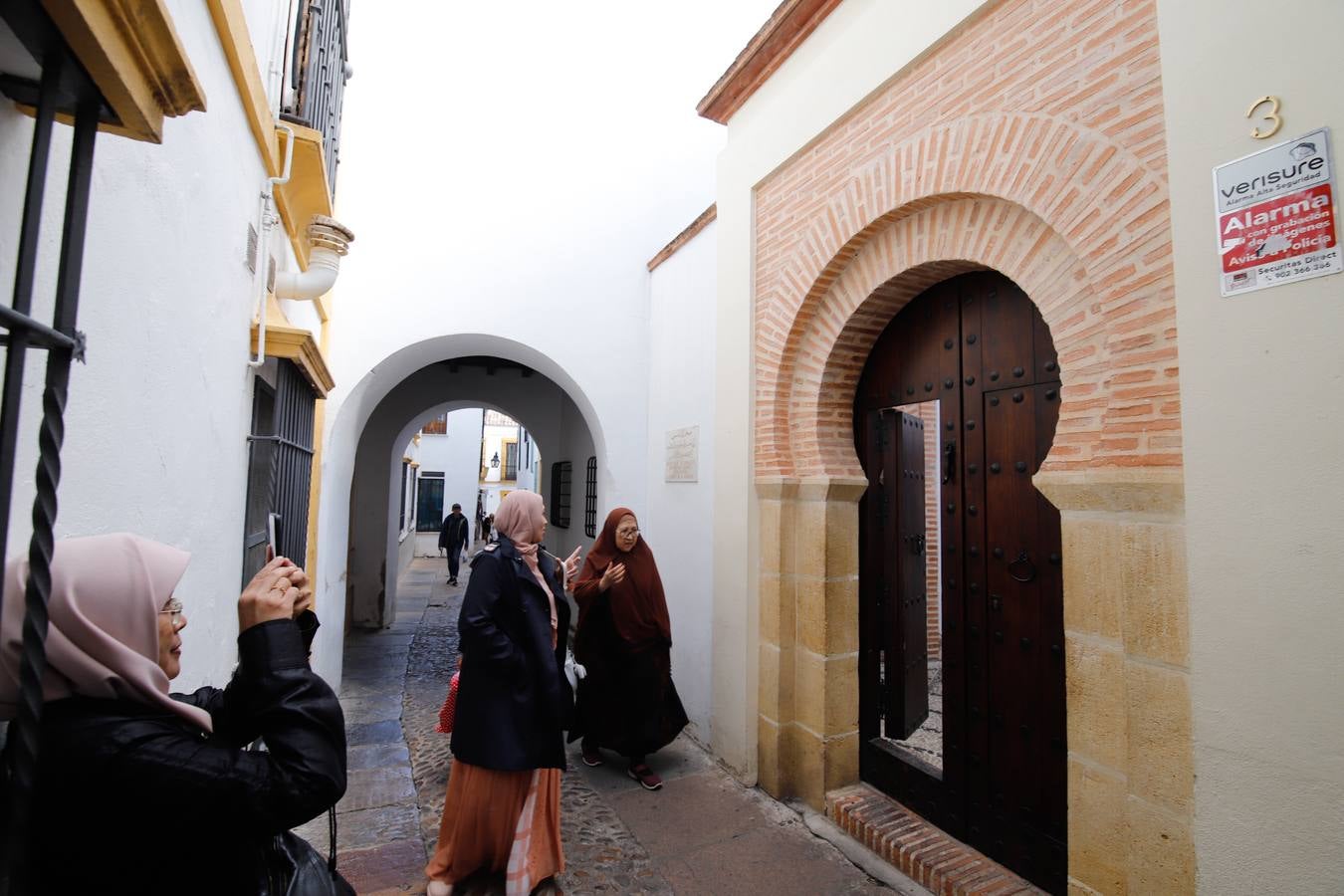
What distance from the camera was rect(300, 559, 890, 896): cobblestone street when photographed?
3084 mm

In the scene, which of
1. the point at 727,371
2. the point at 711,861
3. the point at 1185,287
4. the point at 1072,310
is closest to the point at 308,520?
the point at 727,371

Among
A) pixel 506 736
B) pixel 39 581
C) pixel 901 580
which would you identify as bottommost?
pixel 506 736

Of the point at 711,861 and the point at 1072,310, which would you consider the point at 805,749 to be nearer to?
the point at 711,861

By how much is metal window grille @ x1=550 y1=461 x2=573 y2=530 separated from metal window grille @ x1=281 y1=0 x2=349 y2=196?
5137 mm

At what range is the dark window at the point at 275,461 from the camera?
311 cm

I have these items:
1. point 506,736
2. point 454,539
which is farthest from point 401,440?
point 506,736

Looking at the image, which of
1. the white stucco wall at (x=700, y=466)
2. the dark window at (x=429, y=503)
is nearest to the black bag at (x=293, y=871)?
the white stucco wall at (x=700, y=466)

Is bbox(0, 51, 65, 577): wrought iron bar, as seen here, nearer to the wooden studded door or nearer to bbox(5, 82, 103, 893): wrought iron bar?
bbox(5, 82, 103, 893): wrought iron bar

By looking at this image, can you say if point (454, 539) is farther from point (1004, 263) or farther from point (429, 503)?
point (1004, 263)

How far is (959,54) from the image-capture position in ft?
9.68

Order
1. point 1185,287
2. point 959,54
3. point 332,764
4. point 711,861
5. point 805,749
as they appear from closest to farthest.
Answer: point 332,764 → point 1185,287 → point 959,54 → point 711,861 → point 805,749

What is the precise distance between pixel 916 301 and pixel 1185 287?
5.26ft

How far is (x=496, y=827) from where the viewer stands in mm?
2893

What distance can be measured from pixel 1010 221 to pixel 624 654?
3141mm
